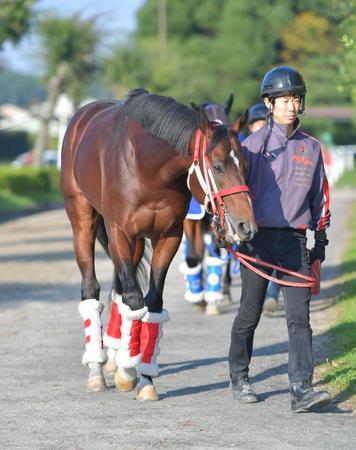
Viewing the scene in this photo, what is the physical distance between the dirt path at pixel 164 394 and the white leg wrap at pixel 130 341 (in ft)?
0.75

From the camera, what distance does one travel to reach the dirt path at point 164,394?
6328mm

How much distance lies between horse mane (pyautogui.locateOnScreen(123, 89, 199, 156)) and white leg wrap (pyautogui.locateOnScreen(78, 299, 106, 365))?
56.6 inches

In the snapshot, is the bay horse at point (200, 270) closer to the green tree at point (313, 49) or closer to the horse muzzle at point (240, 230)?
the horse muzzle at point (240, 230)

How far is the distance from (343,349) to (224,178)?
269 cm

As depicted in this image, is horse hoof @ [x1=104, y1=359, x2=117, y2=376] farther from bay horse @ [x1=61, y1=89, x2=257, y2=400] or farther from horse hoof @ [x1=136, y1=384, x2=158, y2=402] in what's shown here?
horse hoof @ [x1=136, y1=384, x2=158, y2=402]

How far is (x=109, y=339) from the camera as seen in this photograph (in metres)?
8.70

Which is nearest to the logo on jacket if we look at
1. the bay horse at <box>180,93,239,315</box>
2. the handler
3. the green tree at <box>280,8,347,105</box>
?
the handler

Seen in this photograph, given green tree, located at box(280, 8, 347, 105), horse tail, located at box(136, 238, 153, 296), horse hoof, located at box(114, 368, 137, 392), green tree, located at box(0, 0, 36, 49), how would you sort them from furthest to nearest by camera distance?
green tree, located at box(280, 8, 347, 105) < green tree, located at box(0, 0, 36, 49) < horse tail, located at box(136, 238, 153, 296) < horse hoof, located at box(114, 368, 137, 392)

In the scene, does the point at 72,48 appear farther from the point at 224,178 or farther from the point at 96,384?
the point at 224,178

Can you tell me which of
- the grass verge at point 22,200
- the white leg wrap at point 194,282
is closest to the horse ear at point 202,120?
the white leg wrap at point 194,282

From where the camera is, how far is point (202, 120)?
7059 millimetres

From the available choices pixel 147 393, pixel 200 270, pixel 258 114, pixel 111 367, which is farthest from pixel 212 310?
pixel 147 393

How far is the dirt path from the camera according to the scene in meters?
6.33

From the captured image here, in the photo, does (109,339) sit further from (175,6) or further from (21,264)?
(175,6)
